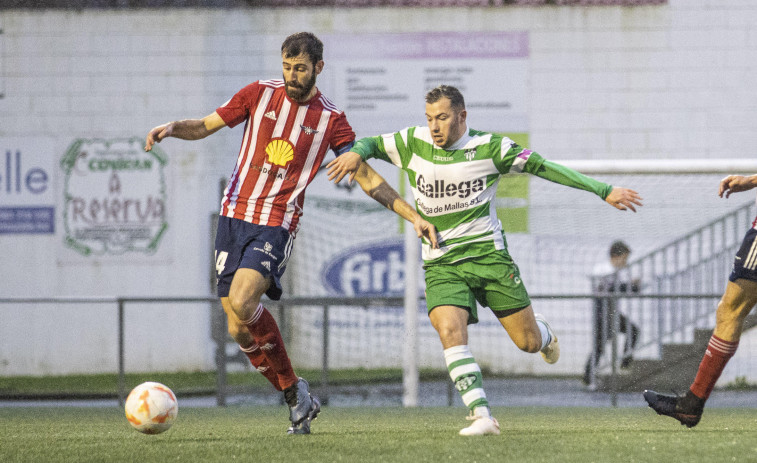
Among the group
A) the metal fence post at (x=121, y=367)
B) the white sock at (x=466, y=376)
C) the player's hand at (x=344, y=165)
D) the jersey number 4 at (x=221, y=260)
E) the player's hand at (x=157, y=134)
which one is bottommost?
the metal fence post at (x=121, y=367)

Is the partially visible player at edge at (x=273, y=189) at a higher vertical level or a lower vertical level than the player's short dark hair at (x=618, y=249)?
higher

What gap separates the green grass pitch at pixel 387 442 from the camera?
13.9 feet

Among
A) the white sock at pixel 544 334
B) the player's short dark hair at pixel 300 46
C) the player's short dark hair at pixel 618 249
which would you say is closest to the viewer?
the player's short dark hair at pixel 300 46

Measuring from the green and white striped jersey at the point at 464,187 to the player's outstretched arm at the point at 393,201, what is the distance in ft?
0.30

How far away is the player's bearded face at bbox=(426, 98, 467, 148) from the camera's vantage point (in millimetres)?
5363

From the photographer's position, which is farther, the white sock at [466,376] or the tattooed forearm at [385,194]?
the tattooed forearm at [385,194]

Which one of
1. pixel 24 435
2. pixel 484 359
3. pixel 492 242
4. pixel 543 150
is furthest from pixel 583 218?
pixel 24 435

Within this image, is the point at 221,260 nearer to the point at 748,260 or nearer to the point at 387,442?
the point at 387,442

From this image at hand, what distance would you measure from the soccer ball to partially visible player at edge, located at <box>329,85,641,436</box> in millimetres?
1437

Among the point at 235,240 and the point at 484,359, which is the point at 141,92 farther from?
the point at 235,240

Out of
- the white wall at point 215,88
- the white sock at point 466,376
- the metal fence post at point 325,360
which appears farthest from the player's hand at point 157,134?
the white wall at point 215,88

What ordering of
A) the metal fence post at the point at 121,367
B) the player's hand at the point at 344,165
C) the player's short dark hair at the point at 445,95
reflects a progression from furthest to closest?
the metal fence post at the point at 121,367
the player's short dark hair at the point at 445,95
the player's hand at the point at 344,165

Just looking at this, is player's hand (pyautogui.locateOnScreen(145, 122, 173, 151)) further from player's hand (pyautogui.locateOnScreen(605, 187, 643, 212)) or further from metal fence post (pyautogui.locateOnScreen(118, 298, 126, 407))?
metal fence post (pyautogui.locateOnScreen(118, 298, 126, 407))

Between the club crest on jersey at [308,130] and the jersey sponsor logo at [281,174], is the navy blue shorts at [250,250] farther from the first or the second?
the club crest on jersey at [308,130]
